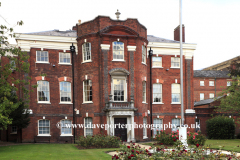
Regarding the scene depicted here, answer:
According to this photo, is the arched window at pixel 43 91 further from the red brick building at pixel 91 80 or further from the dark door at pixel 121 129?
the dark door at pixel 121 129

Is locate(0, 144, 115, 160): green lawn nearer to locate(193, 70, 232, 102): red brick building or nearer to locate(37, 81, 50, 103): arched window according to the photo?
locate(37, 81, 50, 103): arched window

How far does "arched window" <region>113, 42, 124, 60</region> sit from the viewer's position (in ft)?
85.7

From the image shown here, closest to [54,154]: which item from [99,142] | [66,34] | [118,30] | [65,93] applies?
[99,142]

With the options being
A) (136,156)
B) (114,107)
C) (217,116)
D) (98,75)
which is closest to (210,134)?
(217,116)

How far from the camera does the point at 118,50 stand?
26.1 m

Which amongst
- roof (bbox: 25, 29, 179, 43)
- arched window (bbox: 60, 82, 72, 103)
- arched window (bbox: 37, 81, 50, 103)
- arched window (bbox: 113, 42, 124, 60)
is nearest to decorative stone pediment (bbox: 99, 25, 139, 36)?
arched window (bbox: 113, 42, 124, 60)

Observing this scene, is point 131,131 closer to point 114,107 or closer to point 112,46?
point 114,107

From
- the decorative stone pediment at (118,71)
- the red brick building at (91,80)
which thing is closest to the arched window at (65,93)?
the red brick building at (91,80)

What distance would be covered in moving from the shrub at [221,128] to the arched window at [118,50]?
14.4m

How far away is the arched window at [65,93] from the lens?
27.2 metres

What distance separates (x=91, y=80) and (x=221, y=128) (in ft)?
55.3

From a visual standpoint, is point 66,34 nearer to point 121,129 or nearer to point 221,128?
point 121,129

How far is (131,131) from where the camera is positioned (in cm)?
2481

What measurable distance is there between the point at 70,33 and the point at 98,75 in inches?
307
